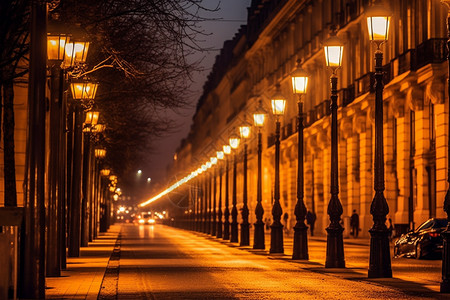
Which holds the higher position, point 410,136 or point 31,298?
point 410,136

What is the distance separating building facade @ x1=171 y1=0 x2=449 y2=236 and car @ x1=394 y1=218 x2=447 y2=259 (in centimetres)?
1188

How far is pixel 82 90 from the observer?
27641mm

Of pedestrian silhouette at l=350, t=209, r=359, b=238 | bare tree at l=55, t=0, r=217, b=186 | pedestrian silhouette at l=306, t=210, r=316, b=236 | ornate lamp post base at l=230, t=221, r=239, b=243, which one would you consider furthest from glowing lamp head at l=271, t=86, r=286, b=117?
pedestrian silhouette at l=306, t=210, r=316, b=236

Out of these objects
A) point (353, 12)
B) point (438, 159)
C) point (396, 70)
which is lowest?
point (438, 159)

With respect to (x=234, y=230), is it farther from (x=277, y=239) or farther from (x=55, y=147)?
(x=55, y=147)

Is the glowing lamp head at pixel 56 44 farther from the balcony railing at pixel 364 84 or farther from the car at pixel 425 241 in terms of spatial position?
the balcony railing at pixel 364 84

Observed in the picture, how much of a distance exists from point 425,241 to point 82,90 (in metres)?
10.6

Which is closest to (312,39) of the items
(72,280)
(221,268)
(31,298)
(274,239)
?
(274,239)

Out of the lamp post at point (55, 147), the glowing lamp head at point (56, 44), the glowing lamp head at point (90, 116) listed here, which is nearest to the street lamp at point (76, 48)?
the lamp post at point (55, 147)

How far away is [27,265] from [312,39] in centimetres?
5845

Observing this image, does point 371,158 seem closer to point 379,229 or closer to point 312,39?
point 312,39

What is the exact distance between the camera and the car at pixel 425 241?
31188 millimetres

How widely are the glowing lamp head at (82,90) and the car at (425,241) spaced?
33.7 ft

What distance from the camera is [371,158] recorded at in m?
58.4
